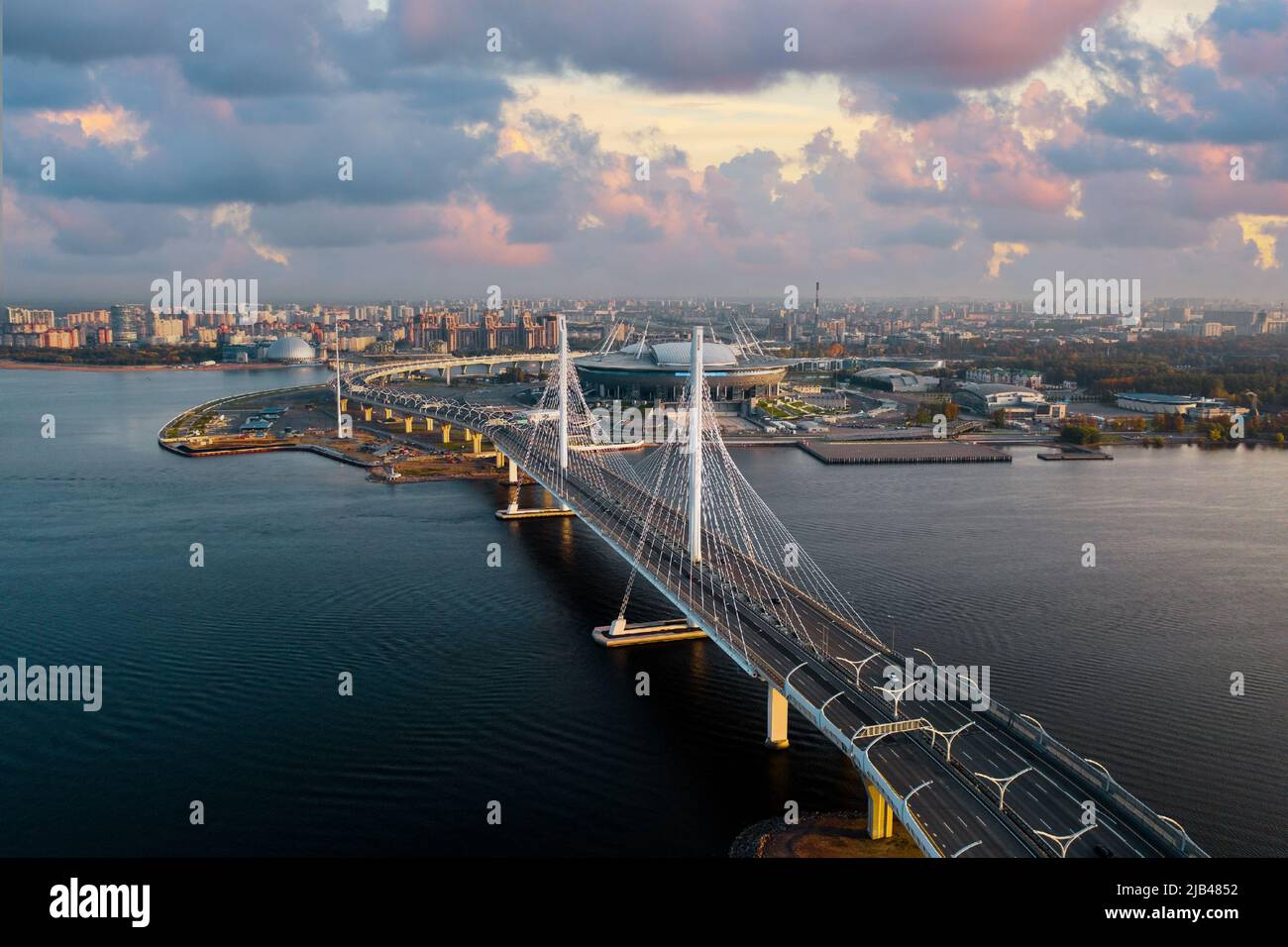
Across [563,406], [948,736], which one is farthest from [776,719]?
[563,406]

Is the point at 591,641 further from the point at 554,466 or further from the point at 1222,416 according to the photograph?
the point at 1222,416

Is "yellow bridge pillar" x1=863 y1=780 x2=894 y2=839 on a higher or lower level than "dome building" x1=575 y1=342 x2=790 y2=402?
lower

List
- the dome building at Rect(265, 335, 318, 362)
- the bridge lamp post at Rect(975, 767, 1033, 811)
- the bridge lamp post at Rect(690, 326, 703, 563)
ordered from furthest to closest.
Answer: the dome building at Rect(265, 335, 318, 362)
the bridge lamp post at Rect(690, 326, 703, 563)
the bridge lamp post at Rect(975, 767, 1033, 811)

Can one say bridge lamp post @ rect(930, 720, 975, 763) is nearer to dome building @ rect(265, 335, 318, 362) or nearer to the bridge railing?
the bridge railing

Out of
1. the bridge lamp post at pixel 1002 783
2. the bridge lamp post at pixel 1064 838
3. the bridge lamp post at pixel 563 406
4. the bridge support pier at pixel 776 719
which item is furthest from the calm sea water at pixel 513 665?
the bridge lamp post at pixel 1064 838

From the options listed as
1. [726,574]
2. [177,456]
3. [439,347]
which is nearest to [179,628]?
[726,574]

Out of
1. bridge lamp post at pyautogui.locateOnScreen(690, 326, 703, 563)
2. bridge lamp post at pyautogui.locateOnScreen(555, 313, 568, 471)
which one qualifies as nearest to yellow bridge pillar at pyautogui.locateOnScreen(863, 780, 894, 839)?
bridge lamp post at pyautogui.locateOnScreen(690, 326, 703, 563)
